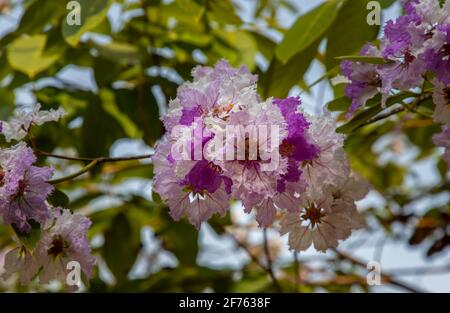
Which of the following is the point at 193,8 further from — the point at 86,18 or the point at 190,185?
the point at 190,185

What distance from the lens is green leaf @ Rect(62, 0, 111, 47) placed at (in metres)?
1.24

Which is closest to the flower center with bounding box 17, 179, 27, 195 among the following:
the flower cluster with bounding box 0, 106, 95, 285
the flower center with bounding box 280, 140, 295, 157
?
the flower cluster with bounding box 0, 106, 95, 285

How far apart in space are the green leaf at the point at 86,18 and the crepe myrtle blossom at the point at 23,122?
0.74 feet

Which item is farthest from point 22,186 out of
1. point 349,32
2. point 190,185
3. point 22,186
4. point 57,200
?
point 349,32

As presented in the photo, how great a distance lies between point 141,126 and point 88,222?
673 millimetres

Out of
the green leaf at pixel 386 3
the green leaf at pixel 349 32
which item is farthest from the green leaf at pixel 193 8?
the green leaf at pixel 386 3

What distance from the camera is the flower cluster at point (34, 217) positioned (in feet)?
3.09

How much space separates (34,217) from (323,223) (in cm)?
46

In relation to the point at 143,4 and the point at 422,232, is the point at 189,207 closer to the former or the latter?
the point at 143,4

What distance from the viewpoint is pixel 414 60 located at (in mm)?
945

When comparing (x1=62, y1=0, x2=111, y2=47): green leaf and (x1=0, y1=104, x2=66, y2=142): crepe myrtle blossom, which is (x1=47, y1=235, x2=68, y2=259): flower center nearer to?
(x1=0, y1=104, x2=66, y2=142): crepe myrtle blossom

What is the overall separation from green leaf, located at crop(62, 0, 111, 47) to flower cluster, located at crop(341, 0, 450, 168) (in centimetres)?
54

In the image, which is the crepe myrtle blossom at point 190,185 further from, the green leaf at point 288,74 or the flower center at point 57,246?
the green leaf at point 288,74
